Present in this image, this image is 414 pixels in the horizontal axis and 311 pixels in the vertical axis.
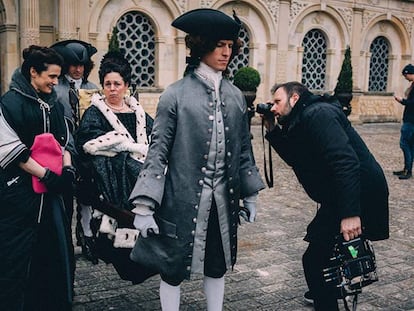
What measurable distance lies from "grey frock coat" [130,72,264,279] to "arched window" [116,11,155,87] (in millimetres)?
12035

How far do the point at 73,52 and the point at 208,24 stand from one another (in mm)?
2078

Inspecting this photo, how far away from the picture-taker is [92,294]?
397cm

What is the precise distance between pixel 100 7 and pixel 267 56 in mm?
6039

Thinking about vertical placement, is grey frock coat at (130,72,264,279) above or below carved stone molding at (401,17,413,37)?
below

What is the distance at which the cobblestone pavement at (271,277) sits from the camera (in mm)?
3879

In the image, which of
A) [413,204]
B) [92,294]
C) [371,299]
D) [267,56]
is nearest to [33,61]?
[92,294]

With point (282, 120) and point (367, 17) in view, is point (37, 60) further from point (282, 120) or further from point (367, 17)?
point (367, 17)

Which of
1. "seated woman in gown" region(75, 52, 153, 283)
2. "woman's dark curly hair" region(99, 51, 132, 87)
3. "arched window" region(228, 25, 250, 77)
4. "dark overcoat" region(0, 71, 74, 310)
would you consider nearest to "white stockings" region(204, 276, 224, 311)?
"seated woman in gown" region(75, 52, 153, 283)

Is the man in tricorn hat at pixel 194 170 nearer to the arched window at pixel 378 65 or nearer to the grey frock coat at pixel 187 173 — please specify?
the grey frock coat at pixel 187 173

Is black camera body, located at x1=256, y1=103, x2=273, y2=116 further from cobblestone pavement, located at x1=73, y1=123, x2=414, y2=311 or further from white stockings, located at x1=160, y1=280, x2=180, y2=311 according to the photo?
cobblestone pavement, located at x1=73, y1=123, x2=414, y2=311

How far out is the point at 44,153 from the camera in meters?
3.11

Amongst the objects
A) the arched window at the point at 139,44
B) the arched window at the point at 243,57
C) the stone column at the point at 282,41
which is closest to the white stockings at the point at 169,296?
the arched window at the point at 139,44

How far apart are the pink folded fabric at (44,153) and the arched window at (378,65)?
1876 centimetres

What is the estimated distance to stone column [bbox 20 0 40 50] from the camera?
40.9ft
